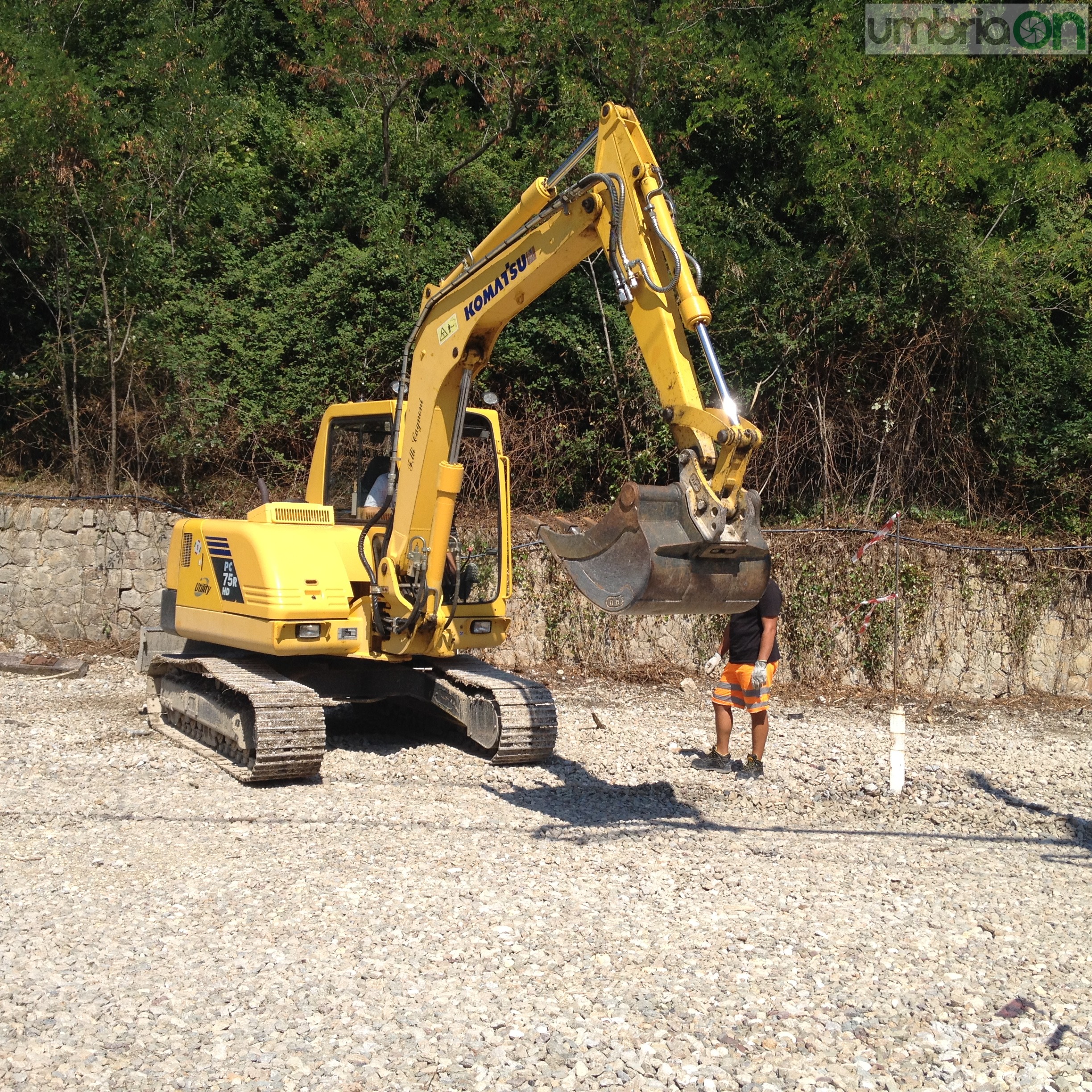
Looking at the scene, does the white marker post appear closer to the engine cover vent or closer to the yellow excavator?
the yellow excavator

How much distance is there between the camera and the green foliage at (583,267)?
14.1 metres

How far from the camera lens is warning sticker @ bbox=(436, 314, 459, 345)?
24.6ft

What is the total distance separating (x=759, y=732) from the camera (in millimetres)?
8016

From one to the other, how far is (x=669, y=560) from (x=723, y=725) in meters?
3.06

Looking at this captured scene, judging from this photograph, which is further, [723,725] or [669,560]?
[723,725]

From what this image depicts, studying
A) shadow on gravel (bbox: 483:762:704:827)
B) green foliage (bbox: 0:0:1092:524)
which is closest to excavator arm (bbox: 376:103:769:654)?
shadow on gravel (bbox: 483:762:704:827)

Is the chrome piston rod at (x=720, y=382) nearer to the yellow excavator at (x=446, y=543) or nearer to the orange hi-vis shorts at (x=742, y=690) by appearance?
the yellow excavator at (x=446, y=543)

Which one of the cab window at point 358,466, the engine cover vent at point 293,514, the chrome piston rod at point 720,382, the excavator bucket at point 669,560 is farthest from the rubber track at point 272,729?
the chrome piston rod at point 720,382

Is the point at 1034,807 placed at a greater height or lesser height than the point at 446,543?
lesser

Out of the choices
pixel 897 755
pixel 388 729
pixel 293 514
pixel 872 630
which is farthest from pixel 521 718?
pixel 872 630

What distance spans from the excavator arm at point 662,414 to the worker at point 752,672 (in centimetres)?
206

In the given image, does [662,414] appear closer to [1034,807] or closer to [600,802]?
[600,802]

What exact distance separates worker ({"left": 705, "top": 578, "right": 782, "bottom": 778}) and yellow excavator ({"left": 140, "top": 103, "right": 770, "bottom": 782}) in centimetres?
114

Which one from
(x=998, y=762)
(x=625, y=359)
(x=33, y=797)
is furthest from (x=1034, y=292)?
(x=33, y=797)
